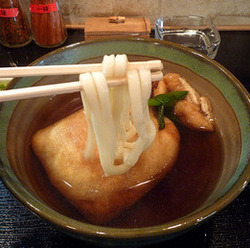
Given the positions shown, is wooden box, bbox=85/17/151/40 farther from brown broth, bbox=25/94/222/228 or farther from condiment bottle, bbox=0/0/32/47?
brown broth, bbox=25/94/222/228

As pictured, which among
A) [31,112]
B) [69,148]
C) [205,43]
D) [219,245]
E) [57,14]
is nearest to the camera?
[219,245]

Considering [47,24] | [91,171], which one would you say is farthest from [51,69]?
[47,24]

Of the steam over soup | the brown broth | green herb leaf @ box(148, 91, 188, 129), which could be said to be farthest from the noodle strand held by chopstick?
green herb leaf @ box(148, 91, 188, 129)

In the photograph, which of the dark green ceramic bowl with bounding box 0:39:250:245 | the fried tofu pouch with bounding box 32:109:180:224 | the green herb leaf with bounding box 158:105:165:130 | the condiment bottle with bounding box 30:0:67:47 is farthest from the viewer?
the condiment bottle with bounding box 30:0:67:47

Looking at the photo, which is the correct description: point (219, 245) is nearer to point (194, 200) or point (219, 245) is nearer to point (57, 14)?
point (194, 200)

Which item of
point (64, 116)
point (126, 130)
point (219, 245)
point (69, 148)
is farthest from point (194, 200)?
point (64, 116)

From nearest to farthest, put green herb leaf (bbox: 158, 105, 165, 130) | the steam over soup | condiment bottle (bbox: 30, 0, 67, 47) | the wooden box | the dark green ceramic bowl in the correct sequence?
the dark green ceramic bowl < the steam over soup < green herb leaf (bbox: 158, 105, 165, 130) < condiment bottle (bbox: 30, 0, 67, 47) < the wooden box

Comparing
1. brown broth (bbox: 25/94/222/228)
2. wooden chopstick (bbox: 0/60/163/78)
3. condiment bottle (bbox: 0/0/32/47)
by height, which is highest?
wooden chopstick (bbox: 0/60/163/78)
